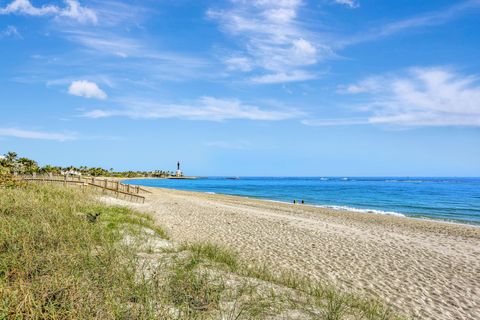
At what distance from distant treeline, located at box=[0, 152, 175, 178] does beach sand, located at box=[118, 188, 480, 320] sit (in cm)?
1318

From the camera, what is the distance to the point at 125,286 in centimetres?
527

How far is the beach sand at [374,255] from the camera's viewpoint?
30.1 feet

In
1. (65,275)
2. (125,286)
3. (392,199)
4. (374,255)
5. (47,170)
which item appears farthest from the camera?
(47,170)

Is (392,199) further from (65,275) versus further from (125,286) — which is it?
(65,275)

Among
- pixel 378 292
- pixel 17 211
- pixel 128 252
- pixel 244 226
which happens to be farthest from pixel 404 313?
pixel 244 226

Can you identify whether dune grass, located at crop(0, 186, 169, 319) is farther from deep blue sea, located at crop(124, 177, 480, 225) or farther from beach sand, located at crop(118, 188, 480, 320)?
deep blue sea, located at crop(124, 177, 480, 225)

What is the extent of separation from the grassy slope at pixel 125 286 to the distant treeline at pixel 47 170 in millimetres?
14382

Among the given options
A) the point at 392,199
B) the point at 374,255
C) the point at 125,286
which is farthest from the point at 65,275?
the point at 392,199

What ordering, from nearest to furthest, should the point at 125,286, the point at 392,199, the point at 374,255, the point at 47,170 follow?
1. the point at 125,286
2. the point at 374,255
3. the point at 392,199
4. the point at 47,170

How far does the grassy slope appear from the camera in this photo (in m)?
4.28

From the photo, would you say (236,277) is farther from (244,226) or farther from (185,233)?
(244,226)

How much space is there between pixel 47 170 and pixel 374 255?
7326 centimetres

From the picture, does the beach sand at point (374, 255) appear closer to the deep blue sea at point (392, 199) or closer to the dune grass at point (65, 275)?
the dune grass at point (65, 275)

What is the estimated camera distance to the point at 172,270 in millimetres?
6797
